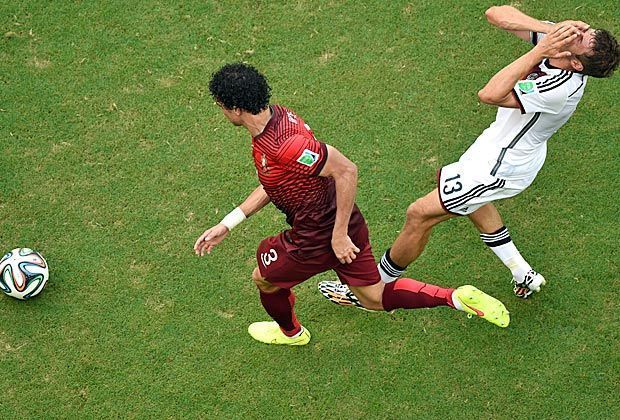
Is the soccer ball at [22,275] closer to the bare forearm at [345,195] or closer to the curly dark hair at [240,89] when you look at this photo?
the curly dark hair at [240,89]

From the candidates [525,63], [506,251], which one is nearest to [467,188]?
[506,251]

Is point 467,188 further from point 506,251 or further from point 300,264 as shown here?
point 300,264

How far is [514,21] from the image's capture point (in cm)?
609

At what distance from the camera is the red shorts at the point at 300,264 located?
5.80 m

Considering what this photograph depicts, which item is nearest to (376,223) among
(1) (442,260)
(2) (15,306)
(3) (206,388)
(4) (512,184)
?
(1) (442,260)

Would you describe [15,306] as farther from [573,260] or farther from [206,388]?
[573,260]

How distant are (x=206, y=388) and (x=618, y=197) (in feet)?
11.0

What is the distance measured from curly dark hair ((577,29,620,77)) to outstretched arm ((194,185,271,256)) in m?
2.06

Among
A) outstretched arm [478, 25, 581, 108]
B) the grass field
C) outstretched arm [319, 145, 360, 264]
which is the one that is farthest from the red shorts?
outstretched arm [478, 25, 581, 108]

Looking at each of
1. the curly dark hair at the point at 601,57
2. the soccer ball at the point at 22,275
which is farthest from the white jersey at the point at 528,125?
the soccer ball at the point at 22,275

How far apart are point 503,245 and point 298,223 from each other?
5.16 feet

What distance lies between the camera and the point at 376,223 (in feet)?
23.3

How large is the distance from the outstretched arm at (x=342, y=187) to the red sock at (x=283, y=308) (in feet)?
2.51

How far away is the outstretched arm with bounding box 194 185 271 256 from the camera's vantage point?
5797 mm
